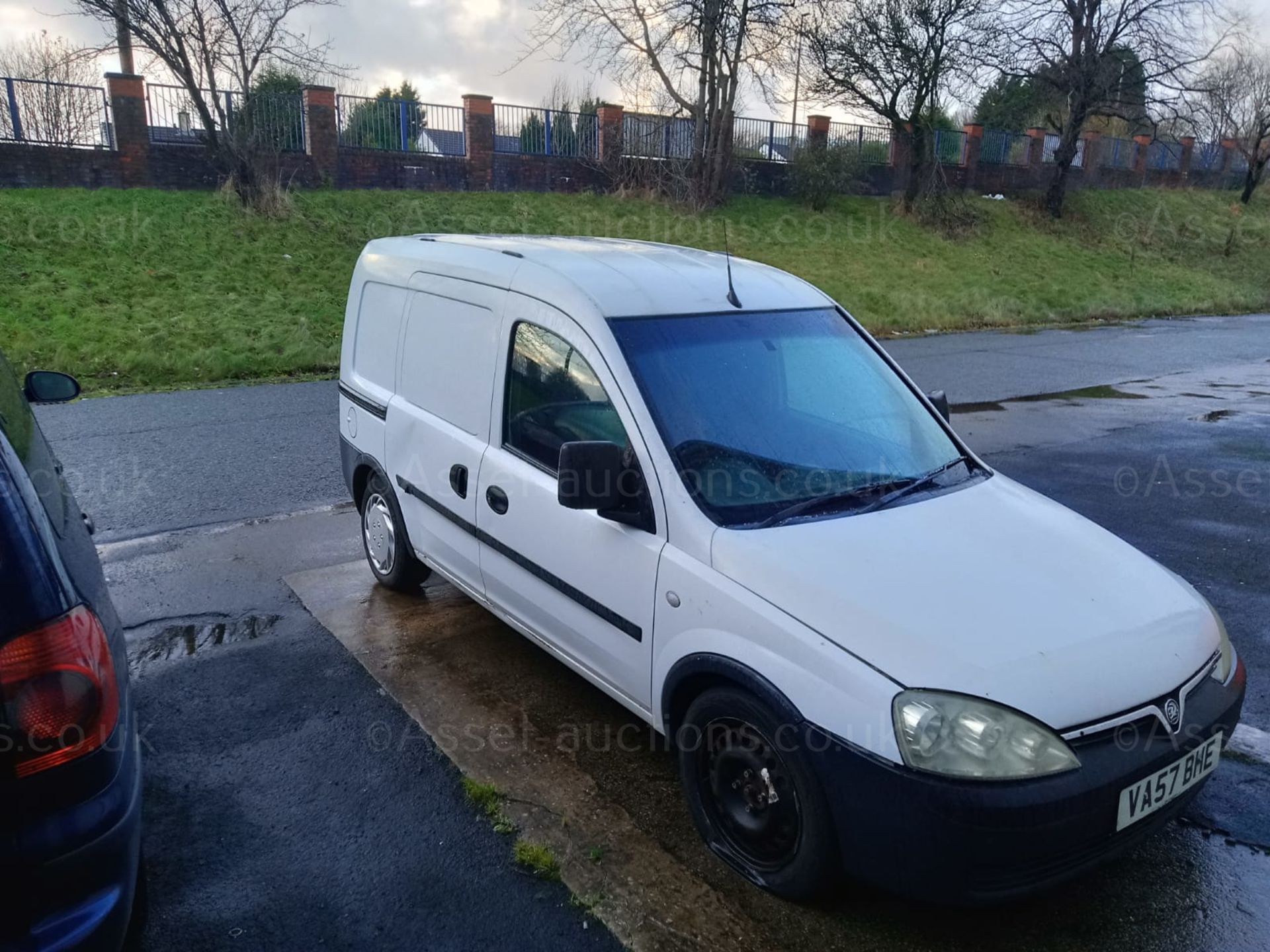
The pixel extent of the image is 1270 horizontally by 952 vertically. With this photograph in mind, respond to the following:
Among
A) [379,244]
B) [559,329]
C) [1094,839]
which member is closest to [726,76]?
[379,244]

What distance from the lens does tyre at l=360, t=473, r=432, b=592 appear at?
16.2ft

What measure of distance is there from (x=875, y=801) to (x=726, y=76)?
25.7m

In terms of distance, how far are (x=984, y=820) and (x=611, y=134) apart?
2584cm

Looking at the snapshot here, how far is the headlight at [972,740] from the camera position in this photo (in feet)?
Result: 8.00

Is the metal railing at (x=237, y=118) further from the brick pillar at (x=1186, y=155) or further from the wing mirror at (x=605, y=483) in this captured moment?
the brick pillar at (x=1186, y=155)

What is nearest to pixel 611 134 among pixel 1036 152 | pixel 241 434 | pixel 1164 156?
pixel 1036 152

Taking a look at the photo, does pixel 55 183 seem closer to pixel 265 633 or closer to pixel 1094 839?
pixel 265 633

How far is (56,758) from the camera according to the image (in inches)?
81.7

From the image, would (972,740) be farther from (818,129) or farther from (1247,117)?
(1247,117)

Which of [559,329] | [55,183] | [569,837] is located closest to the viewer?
[569,837]

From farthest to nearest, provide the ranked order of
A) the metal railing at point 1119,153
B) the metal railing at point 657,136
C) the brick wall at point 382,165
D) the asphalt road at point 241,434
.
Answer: the metal railing at point 1119,153
the metal railing at point 657,136
the brick wall at point 382,165
the asphalt road at point 241,434

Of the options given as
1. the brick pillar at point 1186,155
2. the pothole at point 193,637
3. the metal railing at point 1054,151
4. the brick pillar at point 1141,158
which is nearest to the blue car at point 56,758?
the pothole at point 193,637

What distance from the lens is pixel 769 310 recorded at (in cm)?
391

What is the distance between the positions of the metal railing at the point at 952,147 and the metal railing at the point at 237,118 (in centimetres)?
2199
